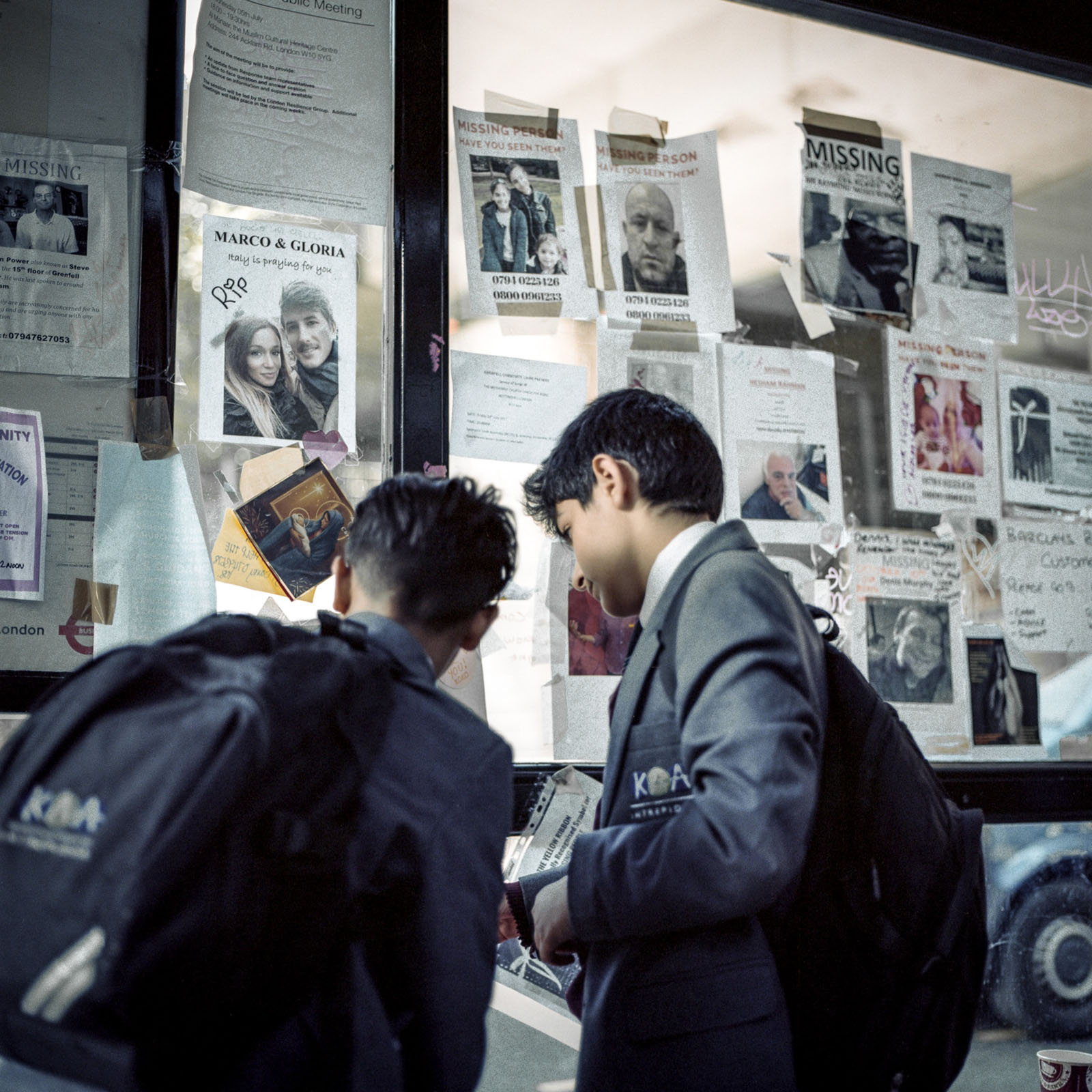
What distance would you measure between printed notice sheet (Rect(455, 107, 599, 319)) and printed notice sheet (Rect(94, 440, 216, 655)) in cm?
66

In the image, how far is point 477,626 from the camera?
1.38 m

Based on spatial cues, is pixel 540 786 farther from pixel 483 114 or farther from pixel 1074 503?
pixel 1074 503

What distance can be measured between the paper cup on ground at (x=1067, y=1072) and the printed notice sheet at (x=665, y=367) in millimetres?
1257

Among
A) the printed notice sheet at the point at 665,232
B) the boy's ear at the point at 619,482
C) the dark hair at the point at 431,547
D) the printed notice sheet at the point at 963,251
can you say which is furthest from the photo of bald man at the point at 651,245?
the dark hair at the point at 431,547

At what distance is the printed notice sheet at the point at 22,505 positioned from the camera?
6.03 ft

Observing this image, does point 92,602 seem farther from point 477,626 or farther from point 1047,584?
point 1047,584

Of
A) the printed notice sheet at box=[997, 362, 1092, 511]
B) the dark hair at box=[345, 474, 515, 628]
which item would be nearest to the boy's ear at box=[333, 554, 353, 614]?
the dark hair at box=[345, 474, 515, 628]

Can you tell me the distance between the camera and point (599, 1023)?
1.40 m

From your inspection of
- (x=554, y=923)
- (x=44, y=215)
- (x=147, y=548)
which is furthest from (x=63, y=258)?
(x=554, y=923)

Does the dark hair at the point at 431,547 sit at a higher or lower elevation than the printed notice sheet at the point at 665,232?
lower

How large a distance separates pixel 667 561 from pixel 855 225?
1.33 meters

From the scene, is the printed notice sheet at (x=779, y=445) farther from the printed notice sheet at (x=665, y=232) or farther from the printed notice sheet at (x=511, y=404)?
the printed notice sheet at (x=511, y=404)

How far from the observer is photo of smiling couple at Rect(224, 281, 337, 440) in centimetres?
201

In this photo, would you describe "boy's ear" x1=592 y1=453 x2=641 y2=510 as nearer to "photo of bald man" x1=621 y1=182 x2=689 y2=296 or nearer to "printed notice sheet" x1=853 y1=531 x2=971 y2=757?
"photo of bald man" x1=621 y1=182 x2=689 y2=296
